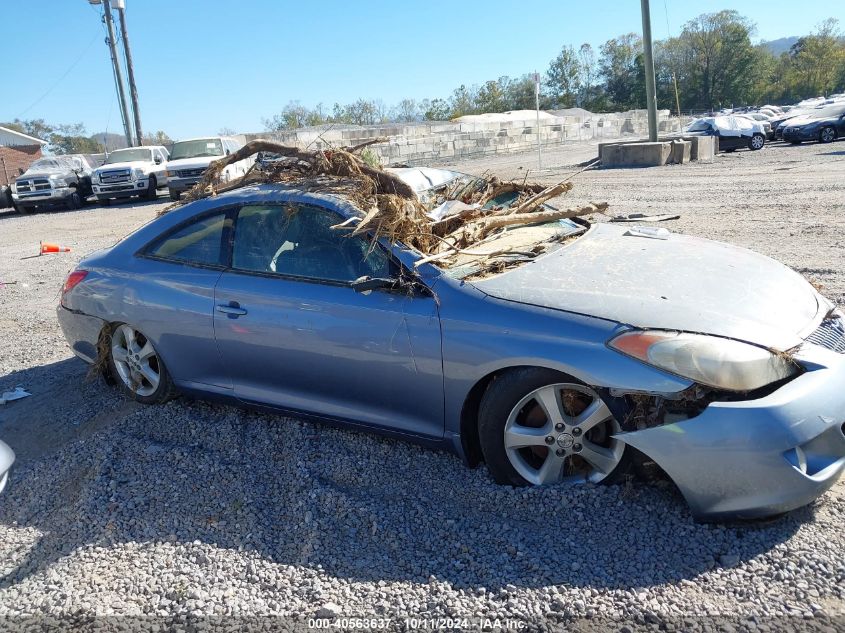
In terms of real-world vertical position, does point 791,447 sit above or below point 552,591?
above

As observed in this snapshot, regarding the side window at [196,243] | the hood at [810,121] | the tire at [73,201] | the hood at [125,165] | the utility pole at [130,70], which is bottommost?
the side window at [196,243]

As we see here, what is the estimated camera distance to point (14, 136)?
70188 millimetres

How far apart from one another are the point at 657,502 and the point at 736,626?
77cm

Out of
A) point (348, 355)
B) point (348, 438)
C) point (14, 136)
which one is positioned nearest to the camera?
point (348, 355)

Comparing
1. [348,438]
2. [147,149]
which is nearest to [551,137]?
[147,149]

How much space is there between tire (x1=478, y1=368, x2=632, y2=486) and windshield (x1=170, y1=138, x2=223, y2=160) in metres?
21.1

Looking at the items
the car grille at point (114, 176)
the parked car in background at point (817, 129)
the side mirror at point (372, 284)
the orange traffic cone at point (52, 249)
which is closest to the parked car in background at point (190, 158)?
the car grille at point (114, 176)

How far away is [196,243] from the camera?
14.8ft

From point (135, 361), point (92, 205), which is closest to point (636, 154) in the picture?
point (92, 205)

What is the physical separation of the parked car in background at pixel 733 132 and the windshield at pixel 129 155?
19506 millimetres

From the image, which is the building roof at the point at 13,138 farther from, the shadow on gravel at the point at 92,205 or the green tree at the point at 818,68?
the green tree at the point at 818,68

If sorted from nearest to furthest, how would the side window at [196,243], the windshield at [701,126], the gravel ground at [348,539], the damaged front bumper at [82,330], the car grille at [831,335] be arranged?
1. the gravel ground at [348,539]
2. the car grille at [831,335]
3. the side window at [196,243]
4. the damaged front bumper at [82,330]
5. the windshield at [701,126]

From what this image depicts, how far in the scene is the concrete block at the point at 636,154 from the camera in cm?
2184

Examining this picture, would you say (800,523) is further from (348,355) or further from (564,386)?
(348,355)
